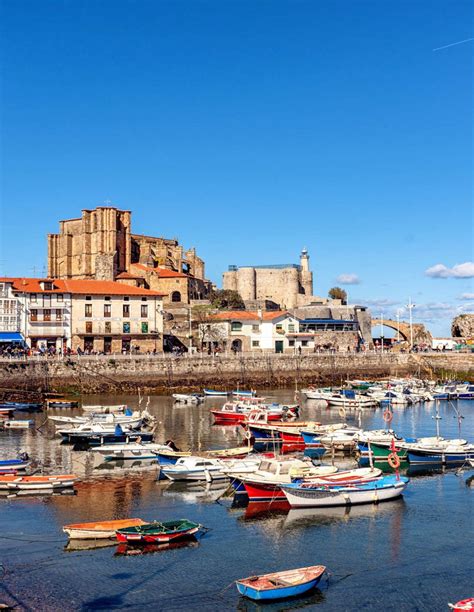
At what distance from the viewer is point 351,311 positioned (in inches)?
4444

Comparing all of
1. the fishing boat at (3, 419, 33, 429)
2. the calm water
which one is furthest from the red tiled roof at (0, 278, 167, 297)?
the calm water

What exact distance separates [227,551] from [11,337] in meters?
59.1

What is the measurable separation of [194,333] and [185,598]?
74684 millimetres

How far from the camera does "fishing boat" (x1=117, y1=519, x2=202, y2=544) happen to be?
83.1 feet

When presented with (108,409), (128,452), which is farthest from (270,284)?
(128,452)

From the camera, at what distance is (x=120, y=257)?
11394 cm

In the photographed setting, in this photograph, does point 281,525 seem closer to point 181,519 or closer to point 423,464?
point 181,519

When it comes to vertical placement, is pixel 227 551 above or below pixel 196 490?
below

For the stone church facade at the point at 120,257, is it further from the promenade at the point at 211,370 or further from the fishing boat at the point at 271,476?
the fishing boat at the point at 271,476

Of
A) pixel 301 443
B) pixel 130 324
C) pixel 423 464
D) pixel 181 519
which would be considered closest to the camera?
pixel 181 519

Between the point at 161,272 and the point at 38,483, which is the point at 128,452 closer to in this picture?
the point at 38,483

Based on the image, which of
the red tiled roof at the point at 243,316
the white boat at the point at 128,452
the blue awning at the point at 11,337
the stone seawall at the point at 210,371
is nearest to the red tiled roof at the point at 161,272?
the red tiled roof at the point at 243,316

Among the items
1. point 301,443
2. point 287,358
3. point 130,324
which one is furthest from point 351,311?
point 301,443

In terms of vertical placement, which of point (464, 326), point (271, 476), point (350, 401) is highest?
point (464, 326)
